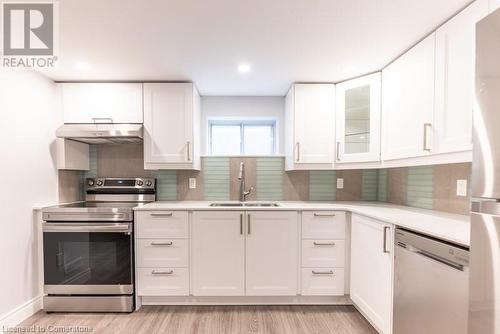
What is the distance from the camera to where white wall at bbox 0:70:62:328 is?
186 centimetres

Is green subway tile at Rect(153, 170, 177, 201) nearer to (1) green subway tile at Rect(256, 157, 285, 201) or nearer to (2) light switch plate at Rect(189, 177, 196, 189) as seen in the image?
(2) light switch plate at Rect(189, 177, 196, 189)

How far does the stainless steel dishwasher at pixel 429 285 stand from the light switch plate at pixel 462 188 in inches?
26.5

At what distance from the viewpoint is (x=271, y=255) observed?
216cm

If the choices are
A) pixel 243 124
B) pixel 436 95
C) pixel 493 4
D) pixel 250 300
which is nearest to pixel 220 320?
pixel 250 300

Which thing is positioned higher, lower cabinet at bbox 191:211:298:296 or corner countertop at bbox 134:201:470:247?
corner countertop at bbox 134:201:470:247

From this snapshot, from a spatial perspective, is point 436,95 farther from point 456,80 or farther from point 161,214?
point 161,214

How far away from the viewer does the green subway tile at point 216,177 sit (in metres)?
2.77

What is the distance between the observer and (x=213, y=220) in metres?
2.16

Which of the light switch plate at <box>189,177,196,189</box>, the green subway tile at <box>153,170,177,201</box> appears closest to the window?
the light switch plate at <box>189,177,196,189</box>

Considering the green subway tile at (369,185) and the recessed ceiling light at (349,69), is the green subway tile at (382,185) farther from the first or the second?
the recessed ceiling light at (349,69)

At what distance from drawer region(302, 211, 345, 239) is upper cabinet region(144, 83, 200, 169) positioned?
1284 millimetres

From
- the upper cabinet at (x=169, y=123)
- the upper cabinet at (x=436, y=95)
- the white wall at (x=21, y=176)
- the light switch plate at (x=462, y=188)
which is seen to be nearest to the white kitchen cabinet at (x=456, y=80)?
the upper cabinet at (x=436, y=95)

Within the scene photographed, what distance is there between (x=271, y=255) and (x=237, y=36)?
5.95ft

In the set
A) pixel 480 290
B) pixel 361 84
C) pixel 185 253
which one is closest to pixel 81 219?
pixel 185 253
